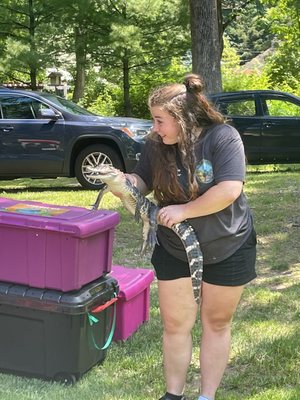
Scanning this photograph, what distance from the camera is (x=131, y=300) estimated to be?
4.09m

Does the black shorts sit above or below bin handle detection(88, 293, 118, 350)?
above

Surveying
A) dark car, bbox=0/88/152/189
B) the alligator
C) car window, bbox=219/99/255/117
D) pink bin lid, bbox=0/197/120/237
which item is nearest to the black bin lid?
pink bin lid, bbox=0/197/120/237

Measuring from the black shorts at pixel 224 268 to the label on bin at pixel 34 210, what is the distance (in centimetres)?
74

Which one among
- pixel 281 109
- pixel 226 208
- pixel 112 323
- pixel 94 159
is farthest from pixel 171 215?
pixel 281 109

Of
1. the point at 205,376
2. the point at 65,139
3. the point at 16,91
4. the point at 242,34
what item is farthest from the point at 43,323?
the point at 242,34

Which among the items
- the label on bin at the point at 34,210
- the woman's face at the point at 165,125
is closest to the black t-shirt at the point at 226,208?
the woman's face at the point at 165,125

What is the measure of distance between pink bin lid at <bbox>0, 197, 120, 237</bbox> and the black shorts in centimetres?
48

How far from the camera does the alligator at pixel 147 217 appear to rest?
2.76m

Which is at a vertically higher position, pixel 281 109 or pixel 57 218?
pixel 281 109

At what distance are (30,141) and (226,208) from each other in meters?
7.54

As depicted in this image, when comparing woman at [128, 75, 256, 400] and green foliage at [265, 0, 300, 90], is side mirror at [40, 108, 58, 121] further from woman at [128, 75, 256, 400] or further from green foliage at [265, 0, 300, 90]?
green foliage at [265, 0, 300, 90]

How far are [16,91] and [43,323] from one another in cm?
737

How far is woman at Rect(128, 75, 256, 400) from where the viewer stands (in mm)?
2748

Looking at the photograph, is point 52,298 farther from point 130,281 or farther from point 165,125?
point 165,125
